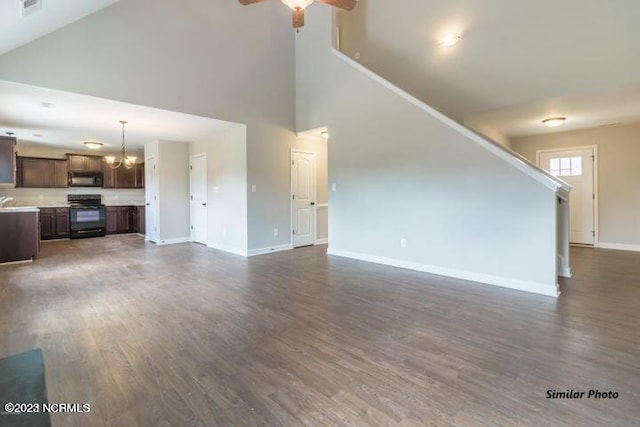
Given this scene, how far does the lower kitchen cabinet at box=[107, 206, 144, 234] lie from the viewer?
28.7 feet

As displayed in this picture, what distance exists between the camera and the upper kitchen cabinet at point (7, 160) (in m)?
5.11

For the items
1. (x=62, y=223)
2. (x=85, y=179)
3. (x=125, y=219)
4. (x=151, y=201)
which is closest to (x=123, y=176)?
(x=85, y=179)

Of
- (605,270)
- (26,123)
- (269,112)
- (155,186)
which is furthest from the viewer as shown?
(155,186)

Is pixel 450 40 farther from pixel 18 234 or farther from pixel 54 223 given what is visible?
pixel 54 223

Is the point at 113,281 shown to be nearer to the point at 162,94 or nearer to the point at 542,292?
the point at 162,94

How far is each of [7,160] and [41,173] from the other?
11.2 feet

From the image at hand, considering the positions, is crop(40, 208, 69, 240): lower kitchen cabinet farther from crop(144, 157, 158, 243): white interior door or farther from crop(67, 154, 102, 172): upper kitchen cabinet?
crop(144, 157, 158, 243): white interior door

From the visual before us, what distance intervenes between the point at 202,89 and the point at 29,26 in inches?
84.4

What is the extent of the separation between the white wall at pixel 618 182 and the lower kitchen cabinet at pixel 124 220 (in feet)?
36.1

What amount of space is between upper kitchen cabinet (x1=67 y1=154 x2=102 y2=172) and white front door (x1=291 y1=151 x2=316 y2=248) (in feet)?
21.0

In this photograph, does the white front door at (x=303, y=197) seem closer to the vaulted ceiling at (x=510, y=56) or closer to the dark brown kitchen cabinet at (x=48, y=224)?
the vaulted ceiling at (x=510, y=56)

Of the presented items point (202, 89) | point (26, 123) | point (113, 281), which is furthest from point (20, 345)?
point (26, 123)

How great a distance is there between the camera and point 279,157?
20.0 ft

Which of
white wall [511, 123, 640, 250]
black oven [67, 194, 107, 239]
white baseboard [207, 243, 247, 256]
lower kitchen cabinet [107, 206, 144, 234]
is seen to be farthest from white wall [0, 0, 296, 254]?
white wall [511, 123, 640, 250]
